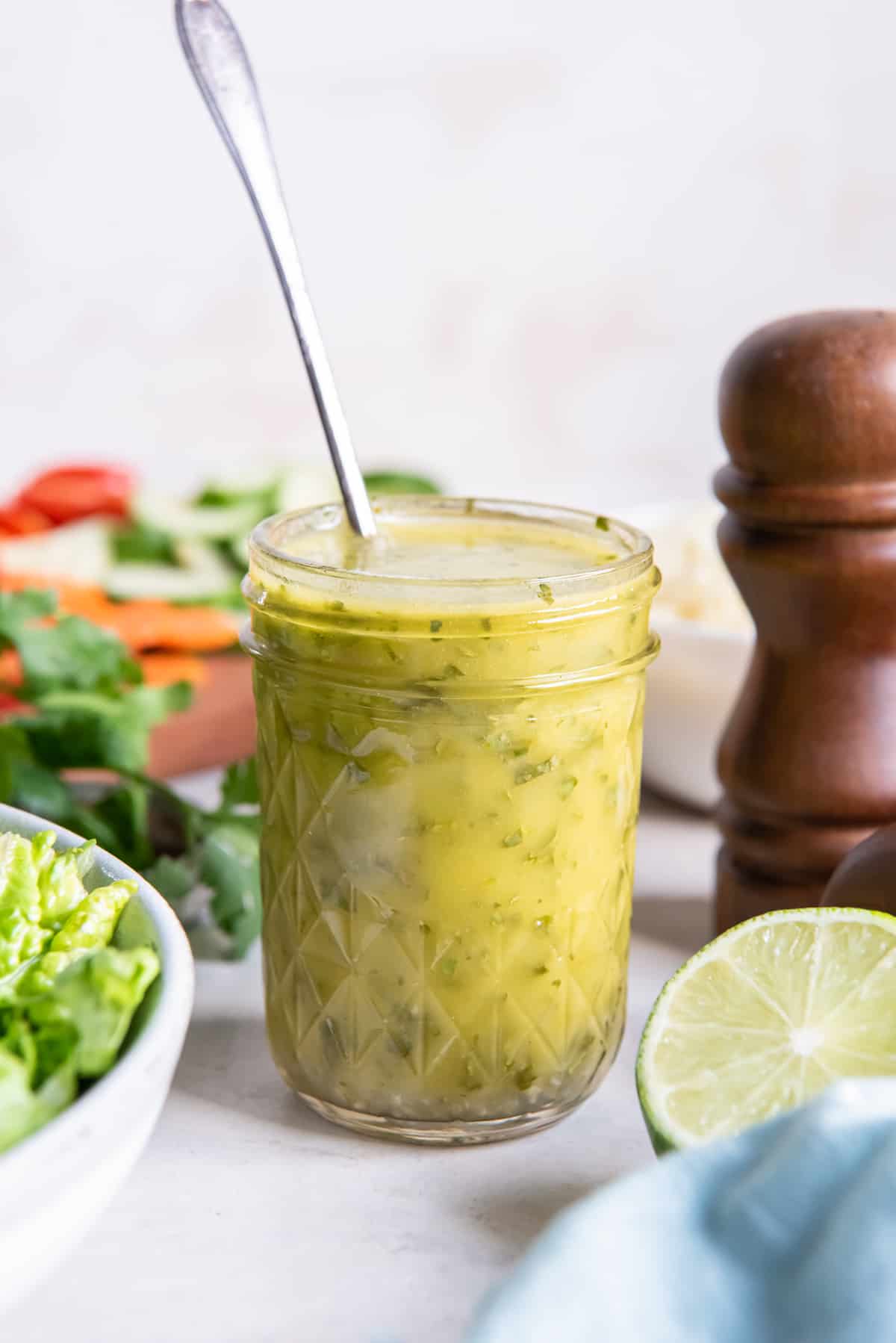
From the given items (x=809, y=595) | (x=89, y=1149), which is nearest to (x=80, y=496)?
(x=809, y=595)

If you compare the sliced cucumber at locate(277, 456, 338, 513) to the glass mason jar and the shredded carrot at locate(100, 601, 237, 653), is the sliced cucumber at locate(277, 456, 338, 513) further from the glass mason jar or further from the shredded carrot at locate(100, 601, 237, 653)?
the glass mason jar

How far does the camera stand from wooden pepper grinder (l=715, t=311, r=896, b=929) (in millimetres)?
892

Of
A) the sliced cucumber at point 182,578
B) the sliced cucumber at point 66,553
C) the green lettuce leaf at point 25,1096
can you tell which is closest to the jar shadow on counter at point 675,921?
the green lettuce leaf at point 25,1096

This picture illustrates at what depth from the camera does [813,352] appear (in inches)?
35.1

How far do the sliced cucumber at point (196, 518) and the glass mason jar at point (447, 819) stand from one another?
105 cm

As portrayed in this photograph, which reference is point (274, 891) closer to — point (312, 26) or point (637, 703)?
point (637, 703)

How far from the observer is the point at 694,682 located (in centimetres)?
122

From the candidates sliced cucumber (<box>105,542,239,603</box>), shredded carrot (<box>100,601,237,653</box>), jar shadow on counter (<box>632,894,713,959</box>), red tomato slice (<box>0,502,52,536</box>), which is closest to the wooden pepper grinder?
jar shadow on counter (<box>632,894,713,959</box>)

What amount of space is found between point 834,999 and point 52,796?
0.54m

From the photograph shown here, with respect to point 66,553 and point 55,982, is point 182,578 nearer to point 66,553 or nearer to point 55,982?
point 66,553

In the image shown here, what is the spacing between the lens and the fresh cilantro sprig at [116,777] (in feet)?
3.34

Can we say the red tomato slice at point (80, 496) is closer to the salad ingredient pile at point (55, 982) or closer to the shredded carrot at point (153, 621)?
the shredded carrot at point (153, 621)

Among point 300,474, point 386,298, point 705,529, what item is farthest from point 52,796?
point 386,298

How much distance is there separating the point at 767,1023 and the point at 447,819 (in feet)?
0.61
